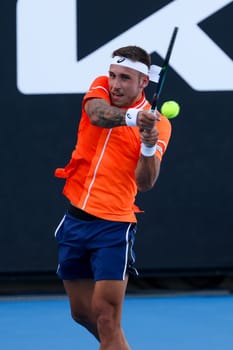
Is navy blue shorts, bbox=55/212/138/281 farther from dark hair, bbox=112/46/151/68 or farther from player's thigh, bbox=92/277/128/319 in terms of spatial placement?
dark hair, bbox=112/46/151/68

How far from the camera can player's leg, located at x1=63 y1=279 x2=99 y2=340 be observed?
410cm

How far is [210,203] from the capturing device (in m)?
6.20

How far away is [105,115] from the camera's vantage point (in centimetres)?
377

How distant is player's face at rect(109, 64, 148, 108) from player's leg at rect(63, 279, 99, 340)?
0.85m

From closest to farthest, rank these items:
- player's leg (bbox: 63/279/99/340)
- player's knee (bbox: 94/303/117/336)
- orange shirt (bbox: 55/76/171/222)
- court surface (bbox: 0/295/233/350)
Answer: player's knee (bbox: 94/303/117/336) < orange shirt (bbox: 55/76/171/222) < player's leg (bbox: 63/279/99/340) < court surface (bbox: 0/295/233/350)

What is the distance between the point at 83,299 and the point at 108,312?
0.26 m

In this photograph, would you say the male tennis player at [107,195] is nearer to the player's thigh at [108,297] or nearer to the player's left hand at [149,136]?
the player's thigh at [108,297]

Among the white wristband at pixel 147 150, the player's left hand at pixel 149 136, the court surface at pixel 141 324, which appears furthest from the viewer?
the court surface at pixel 141 324

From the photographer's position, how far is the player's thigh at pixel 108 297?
12.7 ft

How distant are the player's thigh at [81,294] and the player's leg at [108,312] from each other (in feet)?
0.65

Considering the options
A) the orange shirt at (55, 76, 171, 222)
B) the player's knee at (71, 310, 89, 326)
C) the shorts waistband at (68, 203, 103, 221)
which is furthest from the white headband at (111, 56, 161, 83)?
the player's knee at (71, 310, 89, 326)

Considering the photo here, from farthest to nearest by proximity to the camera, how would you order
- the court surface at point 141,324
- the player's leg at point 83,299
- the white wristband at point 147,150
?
the court surface at point 141,324 → the player's leg at point 83,299 → the white wristband at point 147,150

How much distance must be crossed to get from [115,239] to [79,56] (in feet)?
7.63

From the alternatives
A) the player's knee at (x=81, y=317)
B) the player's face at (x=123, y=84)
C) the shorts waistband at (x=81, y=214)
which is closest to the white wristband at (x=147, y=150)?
the player's face at (x=123, y=84)
